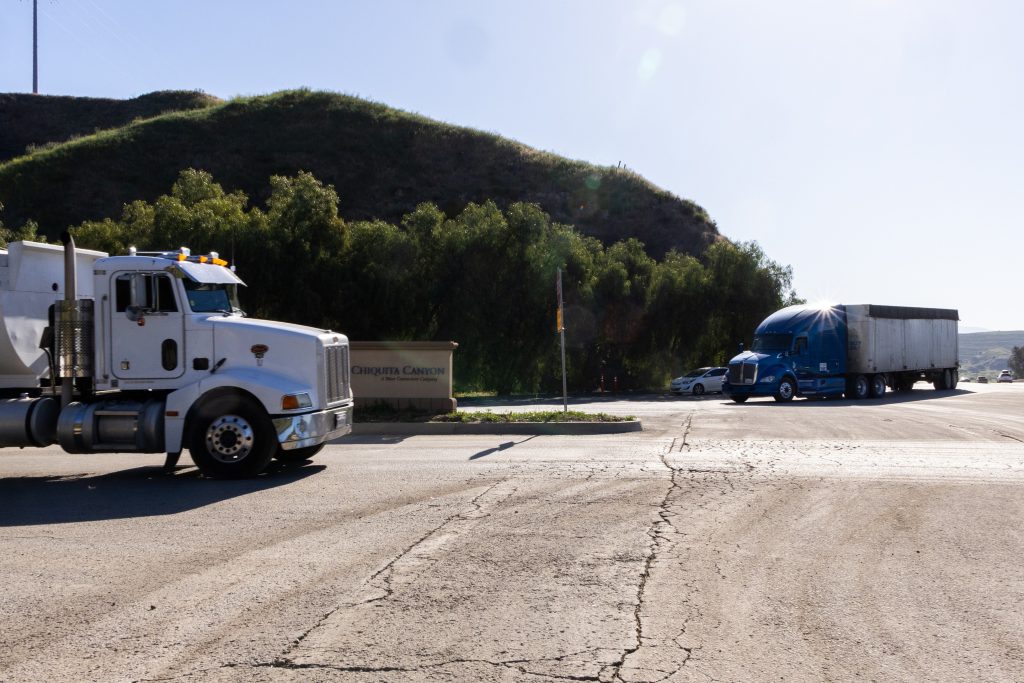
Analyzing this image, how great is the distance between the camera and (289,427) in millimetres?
10992

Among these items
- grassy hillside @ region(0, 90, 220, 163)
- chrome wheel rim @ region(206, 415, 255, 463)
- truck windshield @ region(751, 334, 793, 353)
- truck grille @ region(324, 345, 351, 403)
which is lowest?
chrome wheel rim @ region(206, 415, 255, 463)

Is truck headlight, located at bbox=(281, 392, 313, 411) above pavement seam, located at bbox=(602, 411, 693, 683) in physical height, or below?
above

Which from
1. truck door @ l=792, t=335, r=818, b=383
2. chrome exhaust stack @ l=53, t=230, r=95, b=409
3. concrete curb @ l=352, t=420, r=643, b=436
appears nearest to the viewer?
chrome exhaust stack @ l=53, t=230, r=95, b=409

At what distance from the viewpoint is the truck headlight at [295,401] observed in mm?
10977

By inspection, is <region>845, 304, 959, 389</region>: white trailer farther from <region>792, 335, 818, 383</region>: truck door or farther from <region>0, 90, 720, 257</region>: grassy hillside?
<region>0, 90, 720, 257</region>: grassy hillside

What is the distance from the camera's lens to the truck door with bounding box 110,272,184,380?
37.4 feet

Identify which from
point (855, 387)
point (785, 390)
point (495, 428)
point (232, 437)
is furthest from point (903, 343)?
point (232, 437)

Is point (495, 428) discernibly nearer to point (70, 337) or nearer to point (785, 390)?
point (70, 337)

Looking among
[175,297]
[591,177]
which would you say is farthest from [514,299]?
[591,177]

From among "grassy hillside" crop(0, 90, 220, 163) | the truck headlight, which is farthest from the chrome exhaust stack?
"grassy hillside" crop(0, 90, 220, 163)

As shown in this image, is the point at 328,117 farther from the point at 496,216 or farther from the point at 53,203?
the point at 496,216

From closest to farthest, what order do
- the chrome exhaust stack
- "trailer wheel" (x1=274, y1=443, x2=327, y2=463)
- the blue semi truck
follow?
the chrome exhaust stack, "trailer wheel" (x1=274, y1=443, x2=327, y2=463), the blue semi truck

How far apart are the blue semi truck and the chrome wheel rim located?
23188mm

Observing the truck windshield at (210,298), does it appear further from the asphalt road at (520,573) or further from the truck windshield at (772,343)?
the truck windshield at (772,343)
